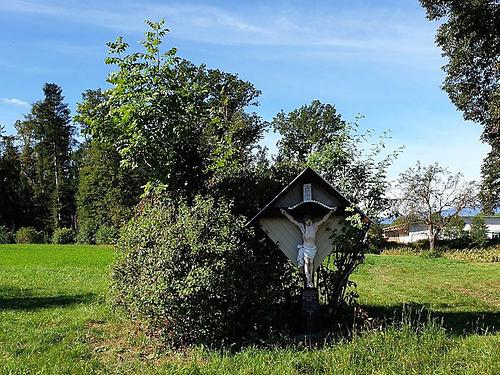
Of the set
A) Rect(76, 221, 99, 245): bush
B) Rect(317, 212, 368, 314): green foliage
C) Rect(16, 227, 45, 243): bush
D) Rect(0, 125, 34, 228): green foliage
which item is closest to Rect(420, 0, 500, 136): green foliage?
Rect(317, 212, 368, 314): green foliage

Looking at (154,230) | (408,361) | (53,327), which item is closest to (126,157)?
(154,230)

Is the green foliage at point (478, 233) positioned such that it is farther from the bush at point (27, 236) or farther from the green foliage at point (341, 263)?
the bush at point (27, 236)

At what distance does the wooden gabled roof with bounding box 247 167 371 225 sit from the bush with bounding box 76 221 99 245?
44.5 metres

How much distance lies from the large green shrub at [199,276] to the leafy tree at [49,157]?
56247 millimetres

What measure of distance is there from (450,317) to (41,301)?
960 centimetres

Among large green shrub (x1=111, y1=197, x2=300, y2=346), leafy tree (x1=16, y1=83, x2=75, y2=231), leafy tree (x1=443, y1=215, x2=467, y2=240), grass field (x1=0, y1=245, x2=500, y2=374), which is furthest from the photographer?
leafy tree (x1=16, y1=83, x2=75, y2=231)

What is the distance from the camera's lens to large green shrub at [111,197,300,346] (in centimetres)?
711

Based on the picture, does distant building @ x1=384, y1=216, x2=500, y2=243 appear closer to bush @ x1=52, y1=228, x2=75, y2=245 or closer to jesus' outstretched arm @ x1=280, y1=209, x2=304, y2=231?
bush @ x1=52, y1=228, x2=75, y2=245

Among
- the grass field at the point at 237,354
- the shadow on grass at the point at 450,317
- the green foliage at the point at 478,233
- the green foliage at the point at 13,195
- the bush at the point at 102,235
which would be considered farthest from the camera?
the green foliage at the point at 13,195

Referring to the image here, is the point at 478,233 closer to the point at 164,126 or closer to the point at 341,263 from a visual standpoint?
the point at 341,263

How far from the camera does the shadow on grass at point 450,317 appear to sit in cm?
880

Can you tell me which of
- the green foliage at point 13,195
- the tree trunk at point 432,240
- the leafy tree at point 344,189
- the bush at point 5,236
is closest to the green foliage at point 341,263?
the leafy tree at point 344,189

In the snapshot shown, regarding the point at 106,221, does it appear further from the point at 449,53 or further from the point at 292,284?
the point at 292,284

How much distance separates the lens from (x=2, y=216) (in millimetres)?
56062
